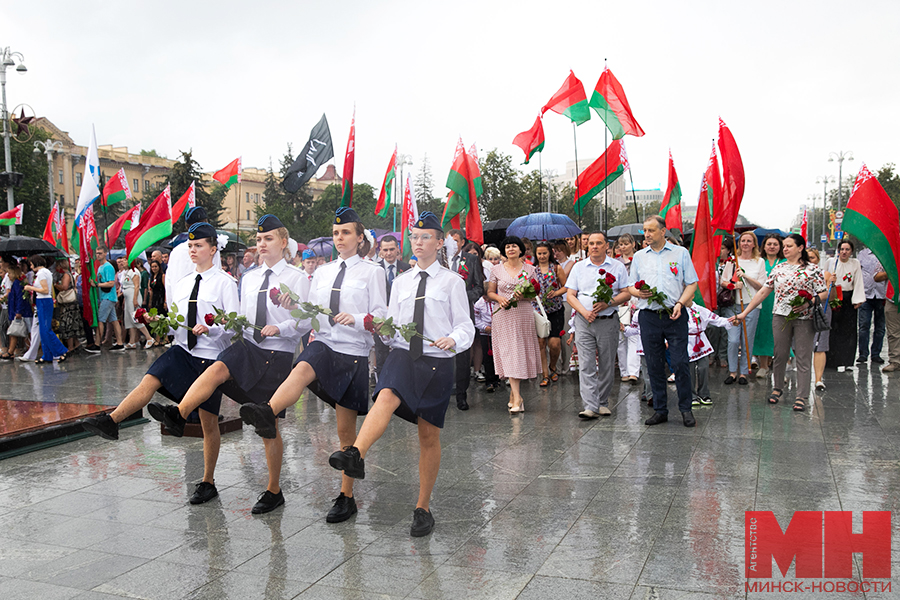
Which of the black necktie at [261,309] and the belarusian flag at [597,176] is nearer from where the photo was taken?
the black necktie at [261,309]

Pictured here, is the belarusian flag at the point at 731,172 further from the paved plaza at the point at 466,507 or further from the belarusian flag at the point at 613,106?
the paved plaza at the point at 466,507

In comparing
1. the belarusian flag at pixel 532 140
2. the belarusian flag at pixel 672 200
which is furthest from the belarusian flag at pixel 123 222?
the belarusian flag at pixel 672 200

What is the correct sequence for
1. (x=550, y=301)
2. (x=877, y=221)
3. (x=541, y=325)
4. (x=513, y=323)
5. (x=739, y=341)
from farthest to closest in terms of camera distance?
(x=739, y=341)
(x=550, y=301)
(x=541, y=325)
(x=877, y=221)
(x=513, y=323)

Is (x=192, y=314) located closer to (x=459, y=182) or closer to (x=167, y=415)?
(x=167, y=415)

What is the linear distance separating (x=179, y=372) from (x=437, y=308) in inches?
74.9

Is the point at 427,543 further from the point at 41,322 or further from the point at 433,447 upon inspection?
the point at 41,322

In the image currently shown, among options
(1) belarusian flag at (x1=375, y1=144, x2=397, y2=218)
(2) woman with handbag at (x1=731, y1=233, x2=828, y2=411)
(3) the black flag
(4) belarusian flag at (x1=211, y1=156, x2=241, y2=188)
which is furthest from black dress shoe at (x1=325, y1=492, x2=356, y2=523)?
(4) belarusian flag at (x1=211, y1=156, x2=241, y2=188)

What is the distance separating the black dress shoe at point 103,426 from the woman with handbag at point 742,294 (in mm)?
8103

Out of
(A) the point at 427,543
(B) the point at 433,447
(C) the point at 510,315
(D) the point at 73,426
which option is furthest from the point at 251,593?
(C) the point at 510,315

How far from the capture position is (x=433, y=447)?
4.79 m

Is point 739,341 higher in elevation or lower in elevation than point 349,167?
lower

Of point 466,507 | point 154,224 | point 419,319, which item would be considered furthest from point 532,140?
point 466,507

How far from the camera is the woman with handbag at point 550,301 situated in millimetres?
10109

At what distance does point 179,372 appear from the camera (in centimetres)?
529
